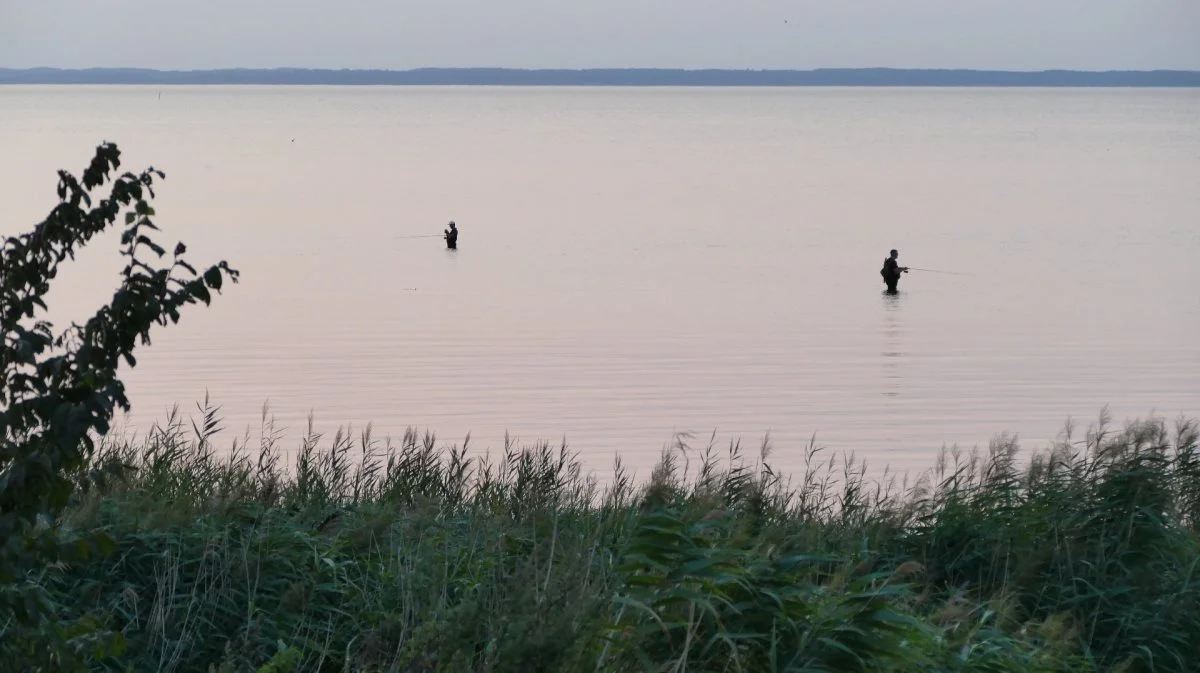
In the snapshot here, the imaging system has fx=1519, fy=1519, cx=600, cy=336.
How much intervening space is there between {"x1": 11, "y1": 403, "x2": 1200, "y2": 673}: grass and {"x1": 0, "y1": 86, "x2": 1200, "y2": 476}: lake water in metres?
7.80

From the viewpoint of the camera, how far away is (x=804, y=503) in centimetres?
1134

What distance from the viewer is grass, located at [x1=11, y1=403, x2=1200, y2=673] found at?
6.52m

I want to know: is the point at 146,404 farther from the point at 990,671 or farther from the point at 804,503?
the point at 990,671

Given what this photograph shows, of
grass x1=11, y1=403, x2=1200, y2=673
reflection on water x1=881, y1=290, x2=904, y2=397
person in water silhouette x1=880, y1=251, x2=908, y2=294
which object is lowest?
grass x1=11, y1=403, x2=1200, y2=673

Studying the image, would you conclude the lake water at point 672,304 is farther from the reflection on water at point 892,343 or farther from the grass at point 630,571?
the grass at point 630,571

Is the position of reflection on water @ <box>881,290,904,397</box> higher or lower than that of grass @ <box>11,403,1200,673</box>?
higher

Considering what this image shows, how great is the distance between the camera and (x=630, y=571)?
23.0ft

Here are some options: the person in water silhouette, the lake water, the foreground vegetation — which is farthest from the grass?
the person in water silhouette

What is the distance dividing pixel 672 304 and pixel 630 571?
101 feet

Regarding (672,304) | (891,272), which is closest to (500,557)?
(672,304)

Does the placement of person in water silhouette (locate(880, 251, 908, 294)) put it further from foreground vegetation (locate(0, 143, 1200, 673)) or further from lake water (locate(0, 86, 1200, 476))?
foreground vegetation (locate(0, 143, 1200, 673))

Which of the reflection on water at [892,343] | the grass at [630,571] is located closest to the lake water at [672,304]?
the reflection on water at [892,343]

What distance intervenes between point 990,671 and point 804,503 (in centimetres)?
411

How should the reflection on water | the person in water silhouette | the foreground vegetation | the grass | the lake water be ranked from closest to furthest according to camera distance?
the foreground vegetation, the grass, the lake water, the reflection on water, the person in water silhouette
